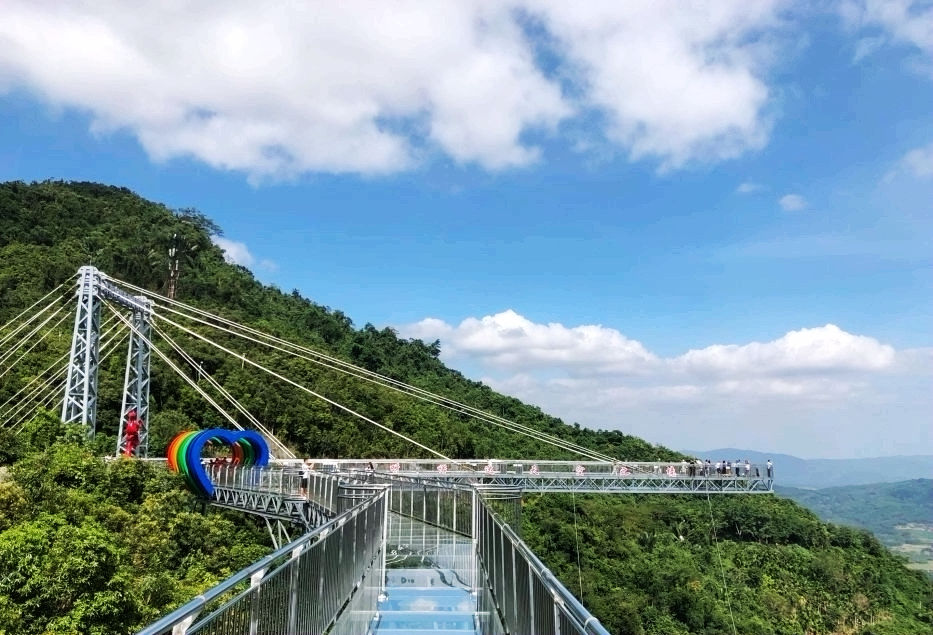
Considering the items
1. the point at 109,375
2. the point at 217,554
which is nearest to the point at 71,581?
the point at 217,554

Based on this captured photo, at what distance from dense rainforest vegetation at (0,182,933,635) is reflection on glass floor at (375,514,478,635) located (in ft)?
15.1

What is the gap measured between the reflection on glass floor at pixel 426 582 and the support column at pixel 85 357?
1970 centimetres

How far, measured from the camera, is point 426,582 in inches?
362

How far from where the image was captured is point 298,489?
21.5 m

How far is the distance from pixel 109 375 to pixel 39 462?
68.2 feet

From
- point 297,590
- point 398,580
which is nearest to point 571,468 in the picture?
point 398,580

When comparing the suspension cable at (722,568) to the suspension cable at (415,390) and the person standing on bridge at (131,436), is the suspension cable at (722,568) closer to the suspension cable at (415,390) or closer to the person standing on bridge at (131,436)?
the suspension cable at (415,390)

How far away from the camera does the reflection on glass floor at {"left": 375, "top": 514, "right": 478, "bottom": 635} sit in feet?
23.7

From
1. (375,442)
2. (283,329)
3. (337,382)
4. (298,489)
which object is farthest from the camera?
(283,329)

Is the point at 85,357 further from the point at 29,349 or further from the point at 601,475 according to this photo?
the point at 601,475

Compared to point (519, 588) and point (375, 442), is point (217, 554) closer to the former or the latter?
point (519, 588)

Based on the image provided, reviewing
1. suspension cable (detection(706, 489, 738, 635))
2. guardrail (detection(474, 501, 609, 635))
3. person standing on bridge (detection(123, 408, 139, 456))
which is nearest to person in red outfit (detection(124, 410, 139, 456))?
person standing on bridge (detection(123, 408, 139, 456))

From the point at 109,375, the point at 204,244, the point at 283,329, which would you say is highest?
the point at 204,244

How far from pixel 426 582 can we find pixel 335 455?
3471 cm
